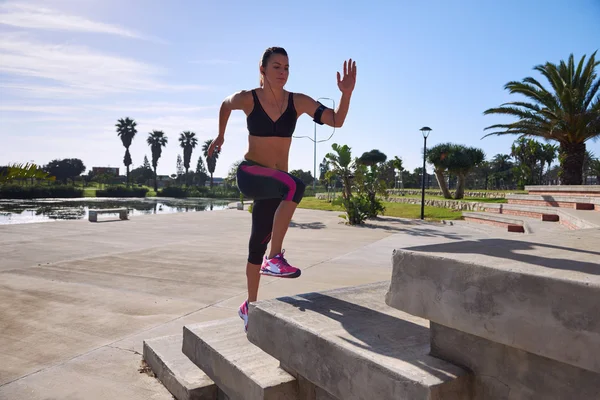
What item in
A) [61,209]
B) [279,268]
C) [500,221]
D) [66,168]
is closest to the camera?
[279,268]

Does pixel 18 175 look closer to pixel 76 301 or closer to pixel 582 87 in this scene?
pixel 76 301

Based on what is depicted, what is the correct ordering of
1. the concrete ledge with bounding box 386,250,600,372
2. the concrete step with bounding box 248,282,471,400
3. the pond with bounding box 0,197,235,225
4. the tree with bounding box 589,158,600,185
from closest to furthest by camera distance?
1. the concrete ledge with bounding box 386,250,600,372
2. the concrete step with bounding box 248,282,471,400
3. the pond with bounding box 0,197,235,225
4. the tree with bounding box 589,158,600,185

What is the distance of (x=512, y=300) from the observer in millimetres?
1219

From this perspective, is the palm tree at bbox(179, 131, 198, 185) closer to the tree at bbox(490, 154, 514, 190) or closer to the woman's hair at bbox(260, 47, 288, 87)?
the tree at bbox(490, 154, 514, 190)

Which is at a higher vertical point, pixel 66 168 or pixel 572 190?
pixel 66 168

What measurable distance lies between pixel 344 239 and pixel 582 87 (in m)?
14.7

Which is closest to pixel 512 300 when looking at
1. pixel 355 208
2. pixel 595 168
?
pixel 355 208

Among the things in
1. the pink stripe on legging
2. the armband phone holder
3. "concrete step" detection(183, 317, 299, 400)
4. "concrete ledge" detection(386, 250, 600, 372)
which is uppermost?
the armband phone holder

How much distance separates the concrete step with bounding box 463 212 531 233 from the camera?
11.6 m

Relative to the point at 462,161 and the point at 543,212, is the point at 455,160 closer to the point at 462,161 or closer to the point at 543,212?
the point at 462,161

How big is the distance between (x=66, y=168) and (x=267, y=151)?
317 ft

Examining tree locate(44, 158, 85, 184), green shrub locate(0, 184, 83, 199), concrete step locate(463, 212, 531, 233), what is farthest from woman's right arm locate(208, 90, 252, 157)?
tree locate(44, 158, 85, 184)

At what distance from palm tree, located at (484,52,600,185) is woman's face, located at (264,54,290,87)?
1806 centimetres

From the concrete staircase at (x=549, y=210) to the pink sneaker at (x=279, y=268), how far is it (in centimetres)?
676
